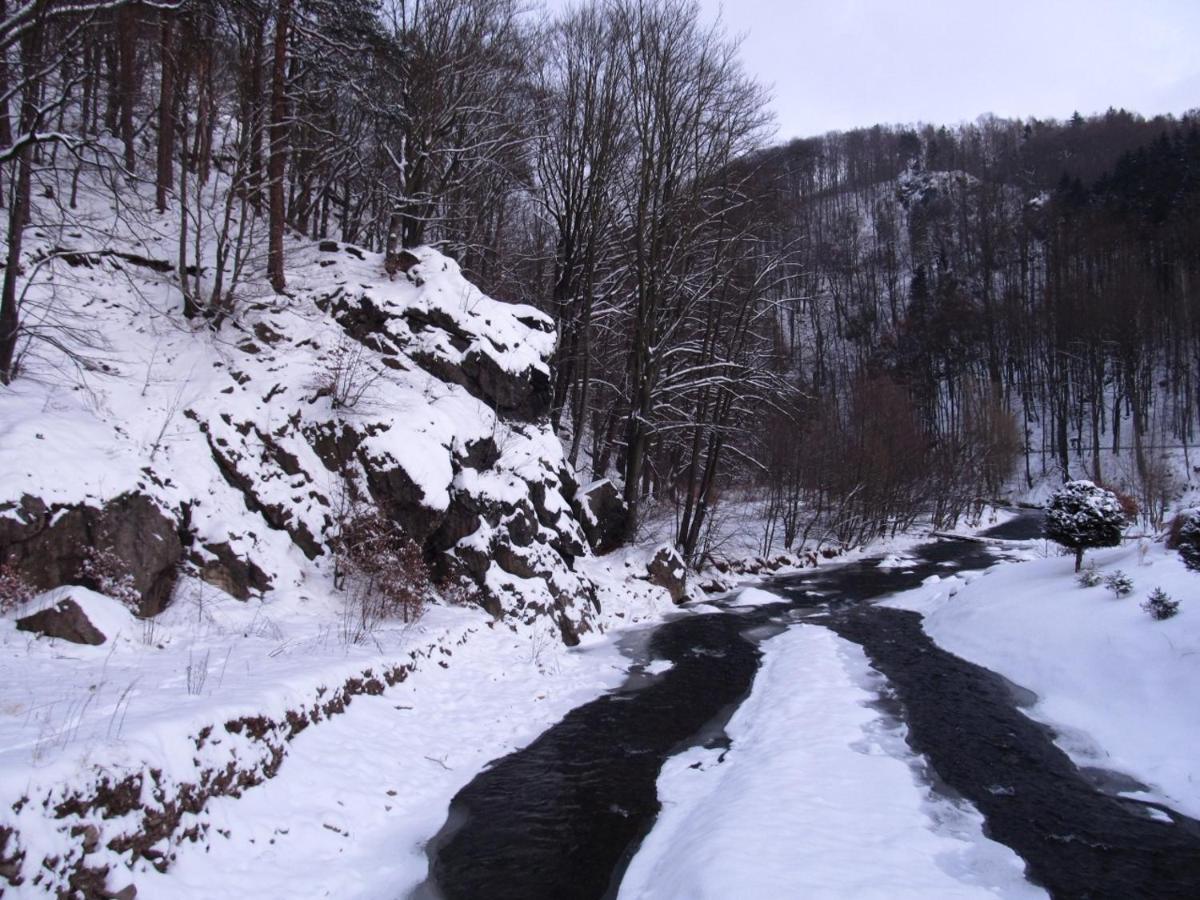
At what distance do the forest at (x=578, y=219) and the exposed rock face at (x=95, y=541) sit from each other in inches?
89.8

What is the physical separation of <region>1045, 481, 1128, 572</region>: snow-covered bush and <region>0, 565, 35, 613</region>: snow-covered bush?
1569 centimetres

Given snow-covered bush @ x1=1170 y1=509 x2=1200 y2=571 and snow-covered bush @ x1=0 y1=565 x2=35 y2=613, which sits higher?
snow-covered bush @ x1=1170 y1=509 x2=1200 y2=571

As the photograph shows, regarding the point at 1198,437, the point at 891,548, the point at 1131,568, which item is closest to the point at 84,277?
the point at 1131,568

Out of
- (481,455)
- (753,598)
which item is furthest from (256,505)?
(753,598)

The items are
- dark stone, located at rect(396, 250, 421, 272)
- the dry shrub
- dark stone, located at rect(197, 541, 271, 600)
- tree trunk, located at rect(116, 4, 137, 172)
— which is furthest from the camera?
dark stone, located at rect(396, 250, 421, 272)

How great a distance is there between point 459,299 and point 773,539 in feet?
60.0

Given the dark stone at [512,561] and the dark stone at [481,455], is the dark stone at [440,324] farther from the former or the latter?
the dark stone at [512,561]

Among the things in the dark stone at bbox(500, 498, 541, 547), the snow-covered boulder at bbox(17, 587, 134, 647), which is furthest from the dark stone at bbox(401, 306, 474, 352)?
the snow-covered boulder at bbox(17, 587, 134, 647)

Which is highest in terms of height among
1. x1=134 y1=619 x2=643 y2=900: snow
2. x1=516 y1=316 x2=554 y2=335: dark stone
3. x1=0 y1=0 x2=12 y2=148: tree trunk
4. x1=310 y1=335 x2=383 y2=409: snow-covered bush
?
x1=0 y1=0 x2=12 y2=148: tree trunk

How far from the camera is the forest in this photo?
38.5ft

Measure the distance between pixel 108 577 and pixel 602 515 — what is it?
12.0 metres

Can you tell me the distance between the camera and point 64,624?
6656 mm

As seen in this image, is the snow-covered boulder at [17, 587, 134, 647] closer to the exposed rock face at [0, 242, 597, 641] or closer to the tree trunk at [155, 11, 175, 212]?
the exposed rock face at [0, 242, 597, 641]

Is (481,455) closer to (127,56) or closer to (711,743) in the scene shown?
(711,743)
